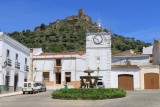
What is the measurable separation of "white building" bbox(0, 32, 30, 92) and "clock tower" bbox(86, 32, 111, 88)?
32.4 ft

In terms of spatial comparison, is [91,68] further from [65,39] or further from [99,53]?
[65,39]

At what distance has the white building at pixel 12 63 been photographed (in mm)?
37500

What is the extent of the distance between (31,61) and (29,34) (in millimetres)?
57384

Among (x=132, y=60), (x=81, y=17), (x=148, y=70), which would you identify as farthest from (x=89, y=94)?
(x=81, y=17)

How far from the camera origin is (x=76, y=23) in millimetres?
123562

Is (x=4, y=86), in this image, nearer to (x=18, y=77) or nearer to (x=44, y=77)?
(x=18, y=77)

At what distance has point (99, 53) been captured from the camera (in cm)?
5022

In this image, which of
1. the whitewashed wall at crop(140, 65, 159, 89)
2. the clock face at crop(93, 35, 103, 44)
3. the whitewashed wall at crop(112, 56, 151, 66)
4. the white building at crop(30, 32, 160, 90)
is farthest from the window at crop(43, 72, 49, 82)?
the whitewashed wall at crop(140, 65, 159, 89)

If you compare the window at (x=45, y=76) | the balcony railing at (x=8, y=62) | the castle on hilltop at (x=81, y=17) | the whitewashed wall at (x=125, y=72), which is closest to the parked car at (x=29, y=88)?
the balcony railing at (x=8, y=62)

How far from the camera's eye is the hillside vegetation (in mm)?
90250

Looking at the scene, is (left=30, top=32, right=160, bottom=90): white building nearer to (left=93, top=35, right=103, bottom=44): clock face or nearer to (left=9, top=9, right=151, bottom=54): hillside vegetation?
(left=93, top=35, right=103, bottom=44): clock face

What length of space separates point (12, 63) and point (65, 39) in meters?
59.9

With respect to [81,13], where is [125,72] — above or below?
below

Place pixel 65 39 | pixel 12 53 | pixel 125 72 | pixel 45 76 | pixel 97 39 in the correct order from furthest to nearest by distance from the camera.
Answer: pixel 65 39 < pixel 45 76 < pixel 97 39 < pixel 125 72 < pixel 12 53
